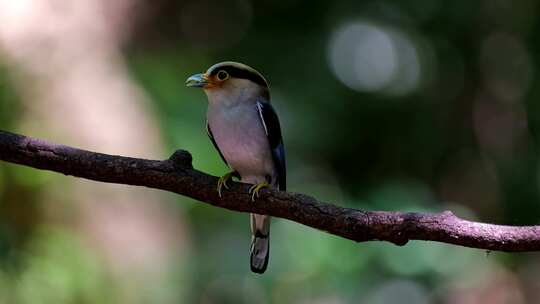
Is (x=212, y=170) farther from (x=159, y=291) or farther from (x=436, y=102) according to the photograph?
(x=436, y=102)

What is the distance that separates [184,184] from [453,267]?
3.63m

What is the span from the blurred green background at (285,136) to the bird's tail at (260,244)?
1537mm

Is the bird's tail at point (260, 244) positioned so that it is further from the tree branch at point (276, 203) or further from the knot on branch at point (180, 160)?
the knot on branch at point (180, 160)

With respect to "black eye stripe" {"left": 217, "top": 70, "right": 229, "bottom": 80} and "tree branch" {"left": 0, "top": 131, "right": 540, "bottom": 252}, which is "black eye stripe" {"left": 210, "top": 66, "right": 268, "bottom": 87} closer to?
"black eye stripe" {"left": 217, "top": 70, "right": 229, "bottom": 80}

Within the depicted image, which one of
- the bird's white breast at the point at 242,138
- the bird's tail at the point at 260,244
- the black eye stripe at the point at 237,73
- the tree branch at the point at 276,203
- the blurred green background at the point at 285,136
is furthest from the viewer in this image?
the blurred green background at the point at 285,136

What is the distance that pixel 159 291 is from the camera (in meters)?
6.07

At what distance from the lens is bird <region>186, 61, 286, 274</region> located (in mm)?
4137

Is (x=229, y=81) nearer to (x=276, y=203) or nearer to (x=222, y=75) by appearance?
(x=222, y=75)

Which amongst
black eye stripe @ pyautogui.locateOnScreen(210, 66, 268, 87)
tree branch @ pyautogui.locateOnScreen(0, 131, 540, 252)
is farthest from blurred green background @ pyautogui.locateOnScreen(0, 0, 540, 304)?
tree branch @ pyautogui.locateOnScreen(0, 131, 540, 252)

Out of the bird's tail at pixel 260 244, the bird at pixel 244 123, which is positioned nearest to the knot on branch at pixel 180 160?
the bird at pixel 244 123

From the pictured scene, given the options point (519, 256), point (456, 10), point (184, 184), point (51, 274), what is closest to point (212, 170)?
point (51, 274)

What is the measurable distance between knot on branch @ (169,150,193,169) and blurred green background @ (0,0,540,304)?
2.28 metres

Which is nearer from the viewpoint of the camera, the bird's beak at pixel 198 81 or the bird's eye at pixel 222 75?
the bird's beak at pixel 198 81

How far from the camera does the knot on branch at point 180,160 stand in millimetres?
3326
